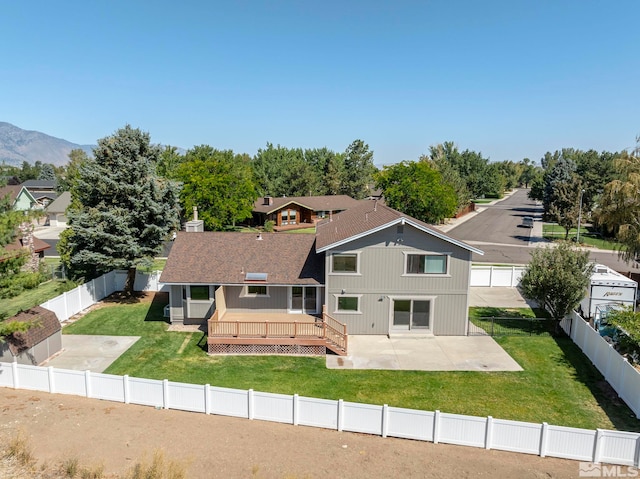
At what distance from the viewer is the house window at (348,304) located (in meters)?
22.1

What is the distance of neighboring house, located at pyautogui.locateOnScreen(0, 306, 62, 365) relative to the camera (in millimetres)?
16656

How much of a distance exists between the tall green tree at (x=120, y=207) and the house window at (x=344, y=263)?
10725 mm

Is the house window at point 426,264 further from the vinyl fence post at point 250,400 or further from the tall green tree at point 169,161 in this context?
the tall green tree at point 169,161

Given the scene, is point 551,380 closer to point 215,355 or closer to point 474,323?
point 474,323

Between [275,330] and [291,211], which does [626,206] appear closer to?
[275,330]

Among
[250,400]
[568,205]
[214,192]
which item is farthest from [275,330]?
[568,205]

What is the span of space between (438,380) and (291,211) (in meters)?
48.3

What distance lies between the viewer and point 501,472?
11.5m

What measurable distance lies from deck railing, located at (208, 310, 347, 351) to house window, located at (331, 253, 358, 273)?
2.88 meters

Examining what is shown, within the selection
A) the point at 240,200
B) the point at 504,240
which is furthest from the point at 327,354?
the point at 504,240

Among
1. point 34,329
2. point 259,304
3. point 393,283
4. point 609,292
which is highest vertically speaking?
point 393,283

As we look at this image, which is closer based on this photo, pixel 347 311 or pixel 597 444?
pixel 597 444

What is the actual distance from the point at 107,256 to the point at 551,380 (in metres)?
22.9

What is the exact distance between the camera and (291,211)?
6366cm
